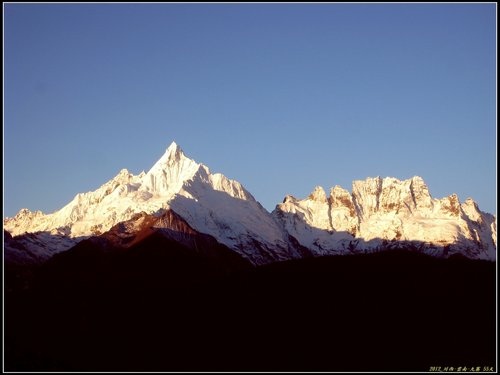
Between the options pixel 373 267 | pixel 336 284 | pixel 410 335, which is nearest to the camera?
pixel 410 335

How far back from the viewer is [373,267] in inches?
6973

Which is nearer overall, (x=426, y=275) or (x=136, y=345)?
(x=136, y=345)

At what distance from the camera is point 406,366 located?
5017 inches

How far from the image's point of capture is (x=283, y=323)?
5832 inches

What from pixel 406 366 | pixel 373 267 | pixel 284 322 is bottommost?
pixel 406 366

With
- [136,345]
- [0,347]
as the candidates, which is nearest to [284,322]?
[136,345]

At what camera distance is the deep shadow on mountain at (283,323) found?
13362 cm

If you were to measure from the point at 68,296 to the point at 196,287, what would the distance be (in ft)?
115

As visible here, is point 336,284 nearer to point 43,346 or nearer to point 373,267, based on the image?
point 373,267

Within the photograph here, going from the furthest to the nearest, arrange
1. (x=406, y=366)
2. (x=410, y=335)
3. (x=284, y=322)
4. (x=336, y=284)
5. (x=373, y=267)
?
(x=373, y=267)
(x=336, y=284)
(x=284, y=322)
(x=410, y=335)
(x=406, y=366)

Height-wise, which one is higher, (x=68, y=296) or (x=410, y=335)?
(x=68, y=296)

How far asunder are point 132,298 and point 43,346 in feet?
103

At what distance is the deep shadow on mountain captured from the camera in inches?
5261

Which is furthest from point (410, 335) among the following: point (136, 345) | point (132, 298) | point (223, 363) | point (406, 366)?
point (132, 298)
